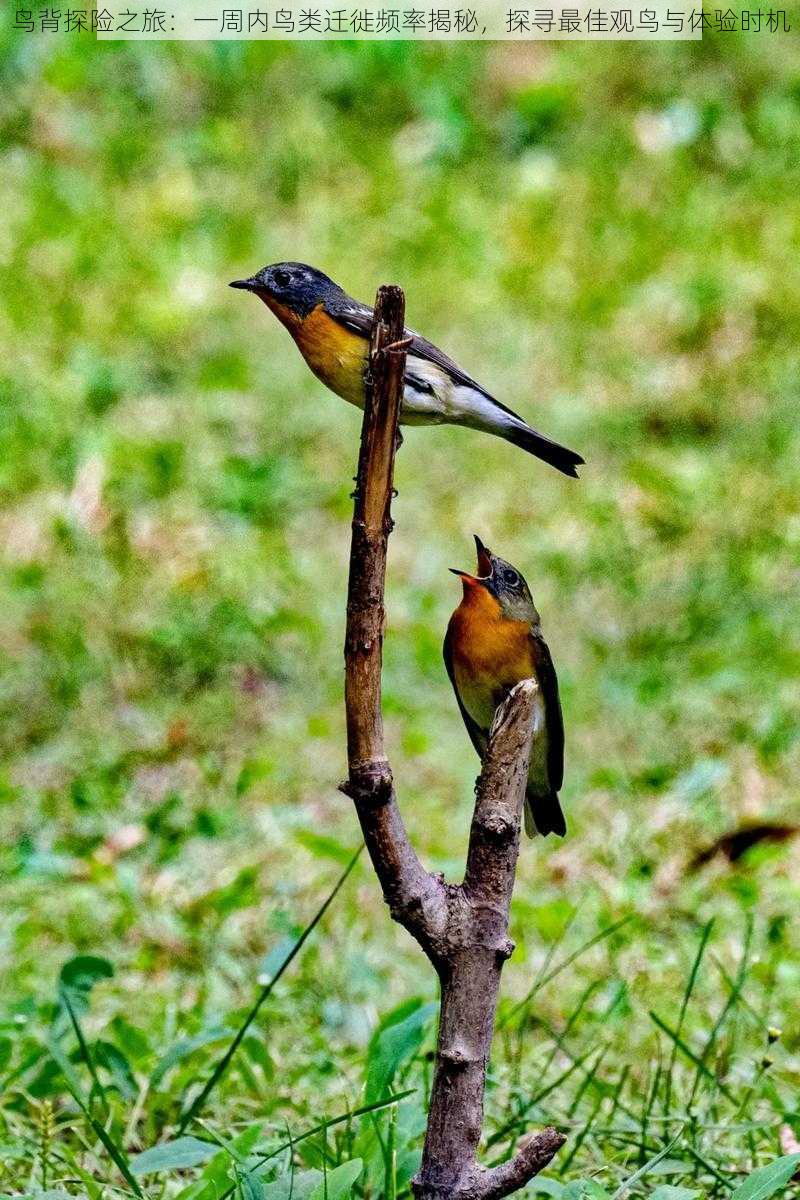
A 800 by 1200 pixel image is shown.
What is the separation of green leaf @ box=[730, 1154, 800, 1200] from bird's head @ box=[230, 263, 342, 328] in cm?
168

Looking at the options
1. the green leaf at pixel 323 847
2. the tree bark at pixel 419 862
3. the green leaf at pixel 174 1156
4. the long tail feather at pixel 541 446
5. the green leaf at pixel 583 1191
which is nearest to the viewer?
the tree bark at pixel 419 862

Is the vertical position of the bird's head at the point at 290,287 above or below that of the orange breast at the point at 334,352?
above

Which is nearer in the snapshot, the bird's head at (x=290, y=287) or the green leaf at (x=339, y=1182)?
the green leaf at (x=339, y=1182)

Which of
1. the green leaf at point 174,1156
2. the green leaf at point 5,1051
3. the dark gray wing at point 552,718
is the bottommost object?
the green leaf at point 174,1156

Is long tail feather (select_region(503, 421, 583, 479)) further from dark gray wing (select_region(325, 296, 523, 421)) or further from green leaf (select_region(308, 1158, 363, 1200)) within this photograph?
green leaf (select_region(308, 1158, 363, 1200))

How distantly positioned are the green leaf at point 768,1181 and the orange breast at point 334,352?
4.77 feet

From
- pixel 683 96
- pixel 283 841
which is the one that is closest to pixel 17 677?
pixel 283 841

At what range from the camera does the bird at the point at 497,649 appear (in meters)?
2.73

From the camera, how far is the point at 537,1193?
2822 millimetres

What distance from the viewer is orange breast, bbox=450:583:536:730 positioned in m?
2.73

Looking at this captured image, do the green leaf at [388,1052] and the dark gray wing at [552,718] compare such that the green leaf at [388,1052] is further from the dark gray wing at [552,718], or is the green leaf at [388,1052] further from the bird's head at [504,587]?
the bird's head at [504,587]

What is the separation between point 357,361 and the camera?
267 cm

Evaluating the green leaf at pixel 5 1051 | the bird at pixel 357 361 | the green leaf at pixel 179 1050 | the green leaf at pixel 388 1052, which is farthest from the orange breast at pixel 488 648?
the green leaf at pixel 5 1051

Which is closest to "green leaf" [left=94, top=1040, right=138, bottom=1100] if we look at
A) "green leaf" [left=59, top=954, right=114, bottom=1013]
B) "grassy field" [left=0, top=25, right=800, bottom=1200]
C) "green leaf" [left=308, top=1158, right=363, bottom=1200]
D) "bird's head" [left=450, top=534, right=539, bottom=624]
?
"grassy field" [left=0, top=25, right=800, bottom=1200]
